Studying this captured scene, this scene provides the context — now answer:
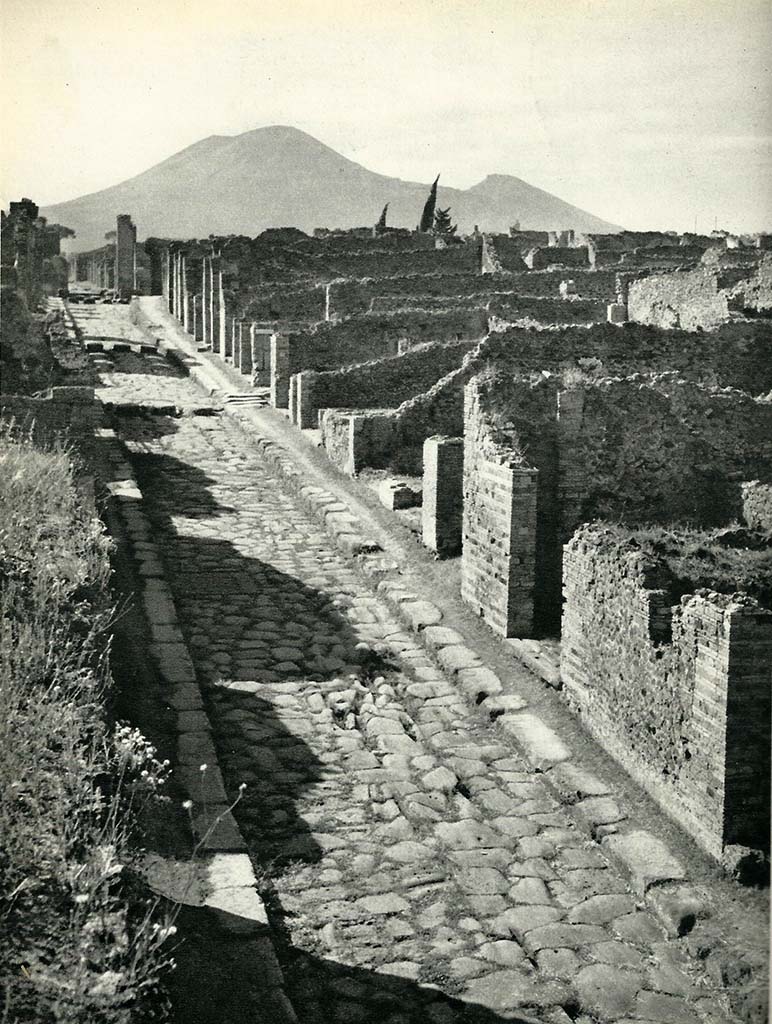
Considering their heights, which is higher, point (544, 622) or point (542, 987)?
point (544, 622)

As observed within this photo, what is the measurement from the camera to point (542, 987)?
4664 mm

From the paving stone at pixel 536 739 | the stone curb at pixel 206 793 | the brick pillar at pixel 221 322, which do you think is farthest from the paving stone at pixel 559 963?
the brick pillar at pixel 221 322

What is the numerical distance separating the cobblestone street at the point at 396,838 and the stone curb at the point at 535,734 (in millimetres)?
53

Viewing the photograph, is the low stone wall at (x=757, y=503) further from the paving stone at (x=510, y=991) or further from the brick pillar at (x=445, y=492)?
the paving stone at (x=510, y=991)

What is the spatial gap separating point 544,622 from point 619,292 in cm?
1688

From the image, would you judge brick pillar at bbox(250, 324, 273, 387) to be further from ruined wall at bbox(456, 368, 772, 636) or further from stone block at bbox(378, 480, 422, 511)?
ruined wall at bbox(456, 368, 772, 636)

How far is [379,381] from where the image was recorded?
1739cm

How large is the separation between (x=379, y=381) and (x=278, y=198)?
12090cm

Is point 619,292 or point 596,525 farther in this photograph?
point 619,292

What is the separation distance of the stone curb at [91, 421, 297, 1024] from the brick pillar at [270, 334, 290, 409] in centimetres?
894

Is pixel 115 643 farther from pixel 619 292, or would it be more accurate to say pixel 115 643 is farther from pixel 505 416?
pixel 619 292

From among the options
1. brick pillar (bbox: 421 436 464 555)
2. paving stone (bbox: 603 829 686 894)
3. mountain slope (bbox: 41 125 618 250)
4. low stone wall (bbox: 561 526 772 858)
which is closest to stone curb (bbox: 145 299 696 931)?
paving stone (bbox: 603 829 686 894)

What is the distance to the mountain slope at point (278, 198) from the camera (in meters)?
129

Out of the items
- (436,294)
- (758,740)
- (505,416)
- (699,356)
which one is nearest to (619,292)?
(436,294)
